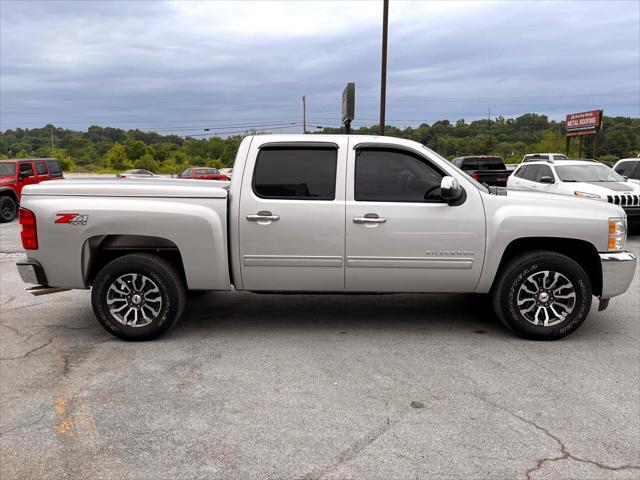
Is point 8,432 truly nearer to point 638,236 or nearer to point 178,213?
point 178,213

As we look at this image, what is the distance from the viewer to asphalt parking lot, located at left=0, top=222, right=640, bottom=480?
9.98 feet

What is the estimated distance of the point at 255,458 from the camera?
308cm

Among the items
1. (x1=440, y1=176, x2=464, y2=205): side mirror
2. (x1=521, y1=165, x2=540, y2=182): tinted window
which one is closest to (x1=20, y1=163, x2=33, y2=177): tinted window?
(x1=521, y1=165, x2=540, y2=182): tinted window

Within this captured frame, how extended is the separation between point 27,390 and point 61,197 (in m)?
1.78

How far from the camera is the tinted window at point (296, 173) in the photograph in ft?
16.6

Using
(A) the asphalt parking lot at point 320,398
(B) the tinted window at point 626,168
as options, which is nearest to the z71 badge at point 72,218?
(A) the asphalt parking lot at point 320,398

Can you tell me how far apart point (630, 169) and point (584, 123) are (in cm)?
3320

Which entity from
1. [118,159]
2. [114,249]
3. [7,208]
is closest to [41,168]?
[7,208]

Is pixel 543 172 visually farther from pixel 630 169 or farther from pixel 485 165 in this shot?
pixel 485 165

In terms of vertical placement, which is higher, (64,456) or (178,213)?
(178,213)

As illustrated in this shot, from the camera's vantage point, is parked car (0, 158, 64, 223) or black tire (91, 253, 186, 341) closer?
black tire (91, 253, 186, 341)

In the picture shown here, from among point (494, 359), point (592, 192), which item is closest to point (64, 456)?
point (494, 359)

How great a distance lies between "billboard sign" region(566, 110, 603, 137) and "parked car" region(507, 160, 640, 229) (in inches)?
1255

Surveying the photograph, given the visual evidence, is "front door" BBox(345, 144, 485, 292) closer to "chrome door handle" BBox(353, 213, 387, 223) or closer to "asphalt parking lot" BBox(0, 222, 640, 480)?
"chrome door handle" BBox(353, 213, 387, 223)
